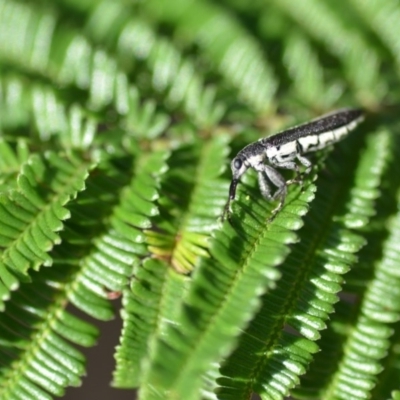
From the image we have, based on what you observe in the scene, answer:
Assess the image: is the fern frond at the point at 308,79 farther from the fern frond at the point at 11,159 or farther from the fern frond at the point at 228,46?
the fern frond at the point at 11,159

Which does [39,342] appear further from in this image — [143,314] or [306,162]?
[306,162]

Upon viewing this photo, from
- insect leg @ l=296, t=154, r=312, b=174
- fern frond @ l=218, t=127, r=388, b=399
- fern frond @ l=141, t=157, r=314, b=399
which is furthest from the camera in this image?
insect leg @ l=296, t=154, r=312, b=174

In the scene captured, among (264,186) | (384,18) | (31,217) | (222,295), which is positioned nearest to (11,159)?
(31,217)

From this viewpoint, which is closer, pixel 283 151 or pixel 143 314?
pixel 143 314

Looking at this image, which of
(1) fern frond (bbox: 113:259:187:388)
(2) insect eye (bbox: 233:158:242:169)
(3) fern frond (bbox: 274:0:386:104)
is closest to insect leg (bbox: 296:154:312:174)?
(2) insect eye (bbox: 233:158:242:169)

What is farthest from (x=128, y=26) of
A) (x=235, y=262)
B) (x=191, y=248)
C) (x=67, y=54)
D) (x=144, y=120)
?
(x=235, y=262)

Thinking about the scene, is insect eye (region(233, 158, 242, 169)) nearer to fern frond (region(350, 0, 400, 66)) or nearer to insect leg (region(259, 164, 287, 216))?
insect leg (region(259, 164, 287, 216))
